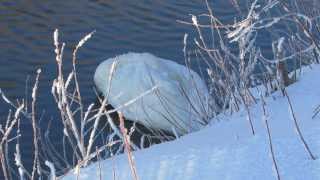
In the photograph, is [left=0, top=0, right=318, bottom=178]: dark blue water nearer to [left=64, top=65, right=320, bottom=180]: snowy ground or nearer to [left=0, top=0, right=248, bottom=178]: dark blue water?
[left=0, top=0, right=248, bottom=178]: dark blue water

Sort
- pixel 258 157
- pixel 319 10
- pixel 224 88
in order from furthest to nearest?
pixel 319 10, pixel 224 88, pixel 258 157

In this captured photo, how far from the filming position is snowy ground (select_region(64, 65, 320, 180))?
89.7 inches

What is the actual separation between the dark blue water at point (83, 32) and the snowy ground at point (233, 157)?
185 inches

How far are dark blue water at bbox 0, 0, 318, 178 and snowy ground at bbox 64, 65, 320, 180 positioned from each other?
4.69 metres

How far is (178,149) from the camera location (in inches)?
108

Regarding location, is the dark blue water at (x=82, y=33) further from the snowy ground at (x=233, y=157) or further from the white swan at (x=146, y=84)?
the snowy ground at (x=233, y=157)

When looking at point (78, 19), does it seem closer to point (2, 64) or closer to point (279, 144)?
Result: point (2, 64)

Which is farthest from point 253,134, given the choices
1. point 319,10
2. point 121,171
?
point 319,10

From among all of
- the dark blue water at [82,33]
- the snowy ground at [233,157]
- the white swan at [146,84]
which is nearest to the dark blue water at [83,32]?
the dark blue water at [82,33]

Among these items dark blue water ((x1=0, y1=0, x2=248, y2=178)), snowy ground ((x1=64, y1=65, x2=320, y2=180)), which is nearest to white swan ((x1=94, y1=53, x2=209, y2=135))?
dark blue water ((x1=0, y1=0, x2=248, y2=178))

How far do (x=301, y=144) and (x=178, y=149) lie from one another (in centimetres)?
52

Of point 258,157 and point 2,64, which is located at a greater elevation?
point 258,157

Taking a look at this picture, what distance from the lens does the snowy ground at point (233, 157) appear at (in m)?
2.28

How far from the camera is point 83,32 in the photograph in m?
9.86
